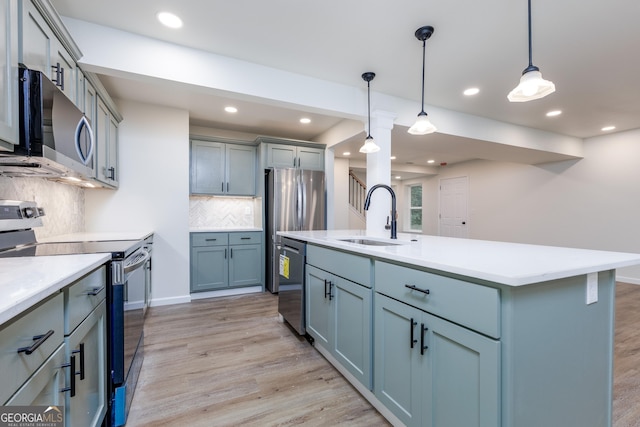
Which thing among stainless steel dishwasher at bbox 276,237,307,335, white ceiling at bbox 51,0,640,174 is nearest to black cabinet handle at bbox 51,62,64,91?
white ceiling at bbox 51,0,640,174

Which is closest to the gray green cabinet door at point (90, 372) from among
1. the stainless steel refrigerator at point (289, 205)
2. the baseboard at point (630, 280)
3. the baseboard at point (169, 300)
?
the baseboard at point (169, 300)

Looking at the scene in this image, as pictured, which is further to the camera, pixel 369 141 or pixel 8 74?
pixel 369 141

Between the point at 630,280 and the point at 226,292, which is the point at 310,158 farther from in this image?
the point at 630,280

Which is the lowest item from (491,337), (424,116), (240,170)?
(491,337)

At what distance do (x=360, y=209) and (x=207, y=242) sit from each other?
4.09 meters

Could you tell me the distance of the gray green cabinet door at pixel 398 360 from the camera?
129cm

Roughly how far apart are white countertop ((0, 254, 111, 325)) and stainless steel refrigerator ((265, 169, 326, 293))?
8.54 feet

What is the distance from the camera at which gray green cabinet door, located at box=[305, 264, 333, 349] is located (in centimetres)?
209

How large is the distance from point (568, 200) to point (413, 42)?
201 inches

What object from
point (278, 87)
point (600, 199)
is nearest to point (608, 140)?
point (600, 199)

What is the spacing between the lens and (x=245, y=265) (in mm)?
3977

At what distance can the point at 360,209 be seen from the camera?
273 inches

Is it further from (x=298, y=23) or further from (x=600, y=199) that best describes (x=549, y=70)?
(x=600, y=199)
